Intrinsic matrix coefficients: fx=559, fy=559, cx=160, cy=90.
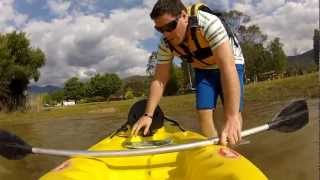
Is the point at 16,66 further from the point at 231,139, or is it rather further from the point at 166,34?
the point at 231,139

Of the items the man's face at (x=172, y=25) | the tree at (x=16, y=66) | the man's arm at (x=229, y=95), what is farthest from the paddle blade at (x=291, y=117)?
the tree at (x=16, y=66)

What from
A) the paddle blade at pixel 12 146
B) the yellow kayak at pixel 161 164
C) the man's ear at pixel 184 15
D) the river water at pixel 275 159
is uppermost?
the man's ear at pixel 184 15

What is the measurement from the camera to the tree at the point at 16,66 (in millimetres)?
27391

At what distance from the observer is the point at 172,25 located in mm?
3965

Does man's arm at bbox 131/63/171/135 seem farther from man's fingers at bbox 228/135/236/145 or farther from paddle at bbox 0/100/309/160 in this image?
man's fingers at bbox 228/135/236/145

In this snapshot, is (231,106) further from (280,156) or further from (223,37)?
(280,156)

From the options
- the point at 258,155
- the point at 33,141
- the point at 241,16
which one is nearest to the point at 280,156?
the point at 258,155

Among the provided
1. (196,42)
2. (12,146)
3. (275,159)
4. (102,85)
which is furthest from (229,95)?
(102,85)

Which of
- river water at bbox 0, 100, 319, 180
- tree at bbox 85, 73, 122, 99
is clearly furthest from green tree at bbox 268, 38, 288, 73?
river water at bbox 0, 100, 319, 180

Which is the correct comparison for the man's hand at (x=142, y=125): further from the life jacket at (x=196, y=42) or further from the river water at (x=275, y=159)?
the river water at (x=275, y=159)

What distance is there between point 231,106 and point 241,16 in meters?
51.8

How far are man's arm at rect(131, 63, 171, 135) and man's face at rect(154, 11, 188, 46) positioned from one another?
74 cm

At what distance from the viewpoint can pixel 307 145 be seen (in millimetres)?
6941

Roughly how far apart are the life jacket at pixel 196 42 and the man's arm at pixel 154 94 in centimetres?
30
